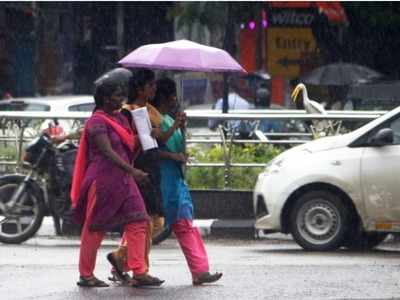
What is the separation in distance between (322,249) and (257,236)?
2.05 metres

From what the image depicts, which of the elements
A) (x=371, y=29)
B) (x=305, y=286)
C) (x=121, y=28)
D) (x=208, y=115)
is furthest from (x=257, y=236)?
(x=121, y=28)

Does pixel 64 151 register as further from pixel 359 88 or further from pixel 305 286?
pixel 359 88

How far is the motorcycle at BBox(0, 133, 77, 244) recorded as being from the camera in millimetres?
13883

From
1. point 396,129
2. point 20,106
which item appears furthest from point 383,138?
point 20,106

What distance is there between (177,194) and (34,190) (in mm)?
3919

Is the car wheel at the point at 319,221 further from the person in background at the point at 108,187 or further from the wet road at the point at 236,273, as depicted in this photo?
the person in background at the point at 108,187

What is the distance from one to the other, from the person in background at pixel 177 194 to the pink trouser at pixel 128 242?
1.22ft

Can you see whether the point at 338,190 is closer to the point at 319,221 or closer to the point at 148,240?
the point at 319,221

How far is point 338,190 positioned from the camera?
13133 mm

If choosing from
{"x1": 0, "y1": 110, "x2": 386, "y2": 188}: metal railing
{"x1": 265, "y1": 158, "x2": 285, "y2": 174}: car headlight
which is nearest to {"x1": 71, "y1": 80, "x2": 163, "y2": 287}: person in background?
{"x1": 265, "y1": 158, "x2": 285, "y2": 174}: car headlight

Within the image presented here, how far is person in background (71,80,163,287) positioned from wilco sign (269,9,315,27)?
18.0 metres

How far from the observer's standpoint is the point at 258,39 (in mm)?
29984

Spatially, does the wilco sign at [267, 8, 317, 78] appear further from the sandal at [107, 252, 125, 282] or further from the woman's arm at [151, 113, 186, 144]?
the sandal at [107, 252, 125, 282]

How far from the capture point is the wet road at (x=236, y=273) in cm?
966
